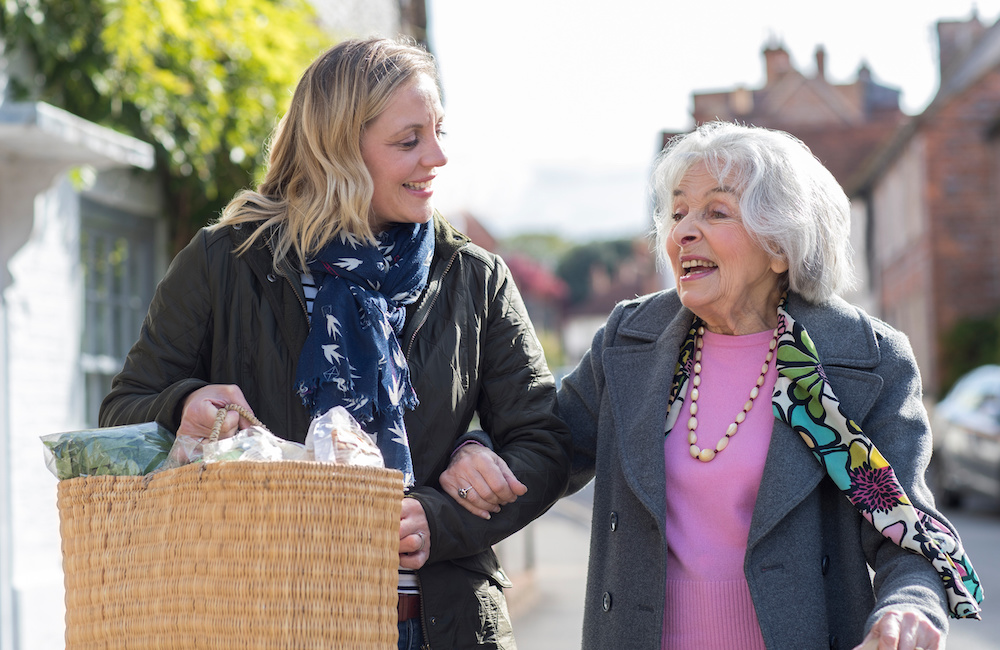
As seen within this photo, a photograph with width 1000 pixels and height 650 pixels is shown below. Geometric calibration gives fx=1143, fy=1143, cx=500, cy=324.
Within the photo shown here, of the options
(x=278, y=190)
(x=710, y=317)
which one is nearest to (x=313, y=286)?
(x=278, y=190)

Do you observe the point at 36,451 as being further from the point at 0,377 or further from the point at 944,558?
the point at 944,558

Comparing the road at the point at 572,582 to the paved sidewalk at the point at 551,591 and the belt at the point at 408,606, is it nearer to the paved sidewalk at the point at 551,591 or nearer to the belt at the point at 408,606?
the paved sidewalk at the point at 551,591

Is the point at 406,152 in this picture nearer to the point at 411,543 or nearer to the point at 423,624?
the point at 411,543

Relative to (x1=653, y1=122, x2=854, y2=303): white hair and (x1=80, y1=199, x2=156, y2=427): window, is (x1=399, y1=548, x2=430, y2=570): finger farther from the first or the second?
(x1=80, y1=199, x2=156, y2=427): window

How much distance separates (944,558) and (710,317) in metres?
0.77

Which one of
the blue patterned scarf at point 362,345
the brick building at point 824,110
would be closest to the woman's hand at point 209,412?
the blue patterned scarf at point 362,345

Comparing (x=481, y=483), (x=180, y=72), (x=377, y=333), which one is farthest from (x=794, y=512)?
(x=180, y=72)

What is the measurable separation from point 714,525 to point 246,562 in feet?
3.66

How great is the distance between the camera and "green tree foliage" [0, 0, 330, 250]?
5871mm

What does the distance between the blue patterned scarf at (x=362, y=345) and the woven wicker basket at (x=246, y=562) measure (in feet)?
1.00

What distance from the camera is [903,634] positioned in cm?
221

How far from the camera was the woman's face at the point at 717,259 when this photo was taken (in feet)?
8.92

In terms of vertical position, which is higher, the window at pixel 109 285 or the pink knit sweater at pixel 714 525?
the window at pixel 109 285

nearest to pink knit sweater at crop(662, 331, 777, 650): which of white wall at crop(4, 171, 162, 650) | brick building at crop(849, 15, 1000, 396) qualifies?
white wall at crop(4, 171, 162, 650)
